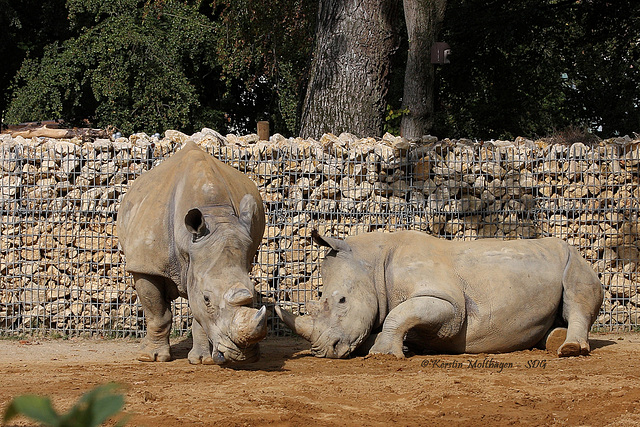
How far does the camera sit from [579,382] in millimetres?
5125

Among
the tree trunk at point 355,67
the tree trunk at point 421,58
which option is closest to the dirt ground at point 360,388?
the tree trunk at point 355,67

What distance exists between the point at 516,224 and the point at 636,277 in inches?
57.5

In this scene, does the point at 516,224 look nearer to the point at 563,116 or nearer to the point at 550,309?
the point at 550,309

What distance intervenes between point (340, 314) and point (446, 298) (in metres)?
0.87

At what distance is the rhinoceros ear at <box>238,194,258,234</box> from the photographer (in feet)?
19.1

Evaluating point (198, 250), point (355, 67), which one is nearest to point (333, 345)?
point (198, 250)

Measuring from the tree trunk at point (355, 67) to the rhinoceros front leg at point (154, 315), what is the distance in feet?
16.1

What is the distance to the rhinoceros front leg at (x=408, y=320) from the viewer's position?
6.30 metres

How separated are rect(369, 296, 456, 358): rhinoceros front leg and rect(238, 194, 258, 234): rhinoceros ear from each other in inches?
56.6

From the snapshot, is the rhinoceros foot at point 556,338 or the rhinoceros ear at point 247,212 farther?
the rhinoceros foot at point 556,338

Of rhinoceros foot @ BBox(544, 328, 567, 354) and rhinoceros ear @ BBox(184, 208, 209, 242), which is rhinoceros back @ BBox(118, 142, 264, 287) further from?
rhinoceros foot @ BBox(544, 328, 567, 354)

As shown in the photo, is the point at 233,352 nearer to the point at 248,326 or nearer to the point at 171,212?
the point at 248,326

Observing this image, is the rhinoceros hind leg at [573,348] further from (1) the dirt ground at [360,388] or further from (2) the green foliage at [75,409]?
(2) the green foliage at [75,409]

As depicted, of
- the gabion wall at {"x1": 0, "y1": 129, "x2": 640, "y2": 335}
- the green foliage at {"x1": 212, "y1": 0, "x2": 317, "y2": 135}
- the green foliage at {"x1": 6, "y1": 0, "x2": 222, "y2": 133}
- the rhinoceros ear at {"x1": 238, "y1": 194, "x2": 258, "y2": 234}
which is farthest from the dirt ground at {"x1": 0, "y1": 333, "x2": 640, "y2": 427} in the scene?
the green foliage at {"x1": 6, "y1": 0, "x2": 222, "y2": 133}
